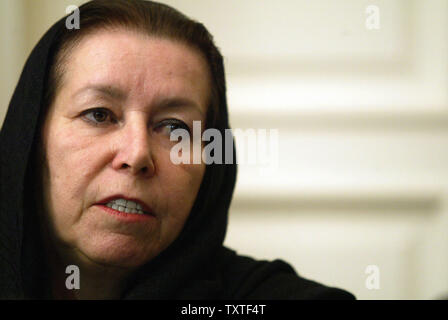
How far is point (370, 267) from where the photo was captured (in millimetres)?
1356

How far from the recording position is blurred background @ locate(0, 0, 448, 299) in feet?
4.44

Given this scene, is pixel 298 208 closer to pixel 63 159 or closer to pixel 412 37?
pixel 412 37

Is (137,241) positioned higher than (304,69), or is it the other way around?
(304,69)

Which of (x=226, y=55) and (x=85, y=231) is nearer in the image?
(x=85, y=231)

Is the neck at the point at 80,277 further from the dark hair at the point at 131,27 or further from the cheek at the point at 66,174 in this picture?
the dark hair at the point at 131,27

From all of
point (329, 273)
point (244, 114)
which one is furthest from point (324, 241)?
point (244, 114)

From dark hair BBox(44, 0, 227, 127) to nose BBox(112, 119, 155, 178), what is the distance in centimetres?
16

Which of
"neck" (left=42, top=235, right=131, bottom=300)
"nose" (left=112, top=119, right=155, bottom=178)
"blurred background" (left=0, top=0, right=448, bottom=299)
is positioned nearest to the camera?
"nose" (left=112, top=119, right=155, bottom=178)

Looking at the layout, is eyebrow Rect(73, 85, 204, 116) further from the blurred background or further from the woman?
the blurred background

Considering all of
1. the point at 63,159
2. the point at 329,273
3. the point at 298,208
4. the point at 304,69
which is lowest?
the point at 329,273

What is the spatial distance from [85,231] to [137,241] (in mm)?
85

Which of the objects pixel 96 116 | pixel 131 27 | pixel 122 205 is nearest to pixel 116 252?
pixel 122 205

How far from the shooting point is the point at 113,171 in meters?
0.79

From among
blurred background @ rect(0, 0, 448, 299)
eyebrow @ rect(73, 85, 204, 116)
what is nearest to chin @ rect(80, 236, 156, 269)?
eyebrow @ rect(73, 85, 204, 116)
